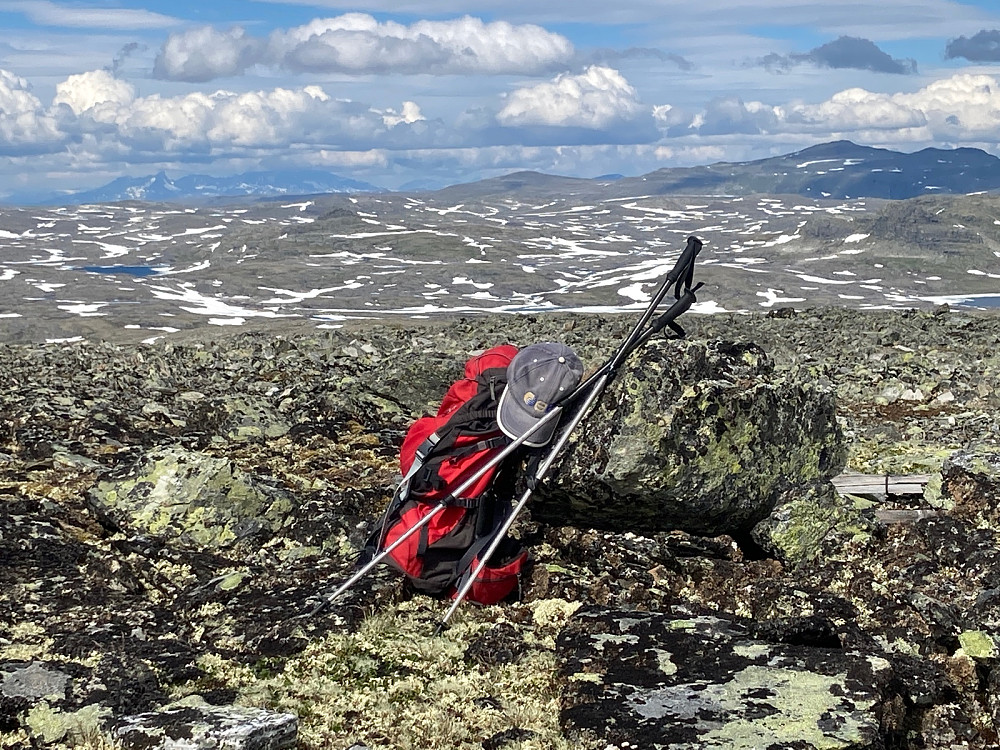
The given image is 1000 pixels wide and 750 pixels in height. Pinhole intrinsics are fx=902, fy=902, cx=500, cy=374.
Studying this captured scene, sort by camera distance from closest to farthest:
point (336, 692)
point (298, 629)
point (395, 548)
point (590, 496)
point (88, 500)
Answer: point (336, 692) → point (298, 629) → point (395, 548) → point (590, 496) → point (88, 500)

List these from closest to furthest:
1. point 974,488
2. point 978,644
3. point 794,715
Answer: point 794,715 → point 978,644 → point 974,488

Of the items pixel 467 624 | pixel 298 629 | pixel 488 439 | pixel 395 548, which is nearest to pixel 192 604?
pixel 298 629

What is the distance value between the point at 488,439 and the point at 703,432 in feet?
7.97

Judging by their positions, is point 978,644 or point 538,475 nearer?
point 978,644

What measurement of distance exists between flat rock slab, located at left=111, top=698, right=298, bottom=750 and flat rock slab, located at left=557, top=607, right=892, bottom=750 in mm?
2072

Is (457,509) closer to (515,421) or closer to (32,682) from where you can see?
(515,421)

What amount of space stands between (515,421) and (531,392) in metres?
0.33

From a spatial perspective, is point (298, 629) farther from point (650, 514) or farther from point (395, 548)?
point (650, 514)

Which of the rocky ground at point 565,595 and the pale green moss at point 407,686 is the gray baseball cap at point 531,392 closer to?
the rocky ground at point 565,595

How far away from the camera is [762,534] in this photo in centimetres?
Result: 997

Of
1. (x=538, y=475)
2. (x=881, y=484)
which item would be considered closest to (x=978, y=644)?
(x=881, y=484)

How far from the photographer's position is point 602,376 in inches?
351

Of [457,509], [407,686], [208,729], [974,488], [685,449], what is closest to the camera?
[208,729]

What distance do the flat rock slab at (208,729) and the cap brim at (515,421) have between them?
3.44m
